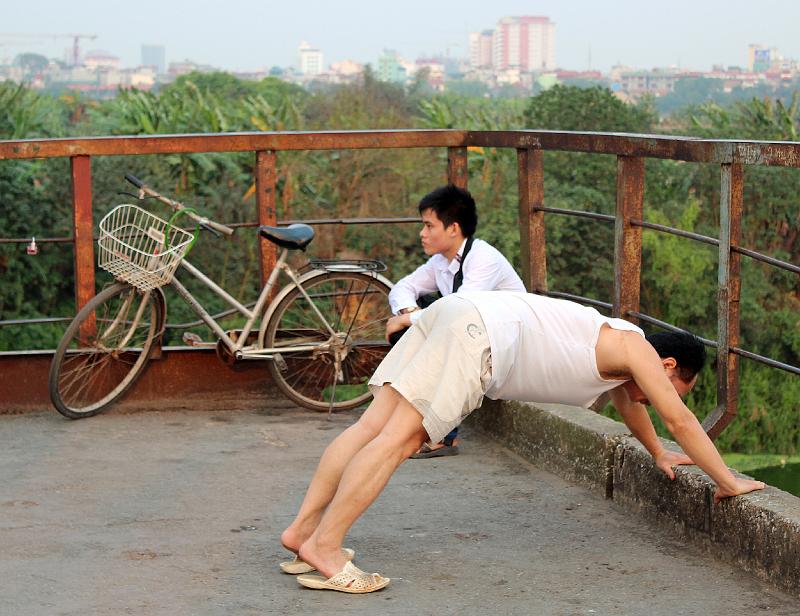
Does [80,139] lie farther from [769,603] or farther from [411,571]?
[769,603]

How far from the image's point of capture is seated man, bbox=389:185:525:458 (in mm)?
5852

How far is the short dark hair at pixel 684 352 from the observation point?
14.5 ft

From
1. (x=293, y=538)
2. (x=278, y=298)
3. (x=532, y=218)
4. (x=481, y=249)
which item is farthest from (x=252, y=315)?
(x=293, y=538)

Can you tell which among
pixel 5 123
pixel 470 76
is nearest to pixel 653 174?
pixel 5 123

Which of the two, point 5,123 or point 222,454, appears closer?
point 222,454

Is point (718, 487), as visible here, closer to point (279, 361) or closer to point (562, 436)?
point (562, 436)

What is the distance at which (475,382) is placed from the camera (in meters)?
4.24

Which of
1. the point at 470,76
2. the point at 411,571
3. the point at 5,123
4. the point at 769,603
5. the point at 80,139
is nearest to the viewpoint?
the point at 769,603

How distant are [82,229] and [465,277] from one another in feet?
7.53

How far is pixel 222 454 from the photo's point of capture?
A: 243 inches

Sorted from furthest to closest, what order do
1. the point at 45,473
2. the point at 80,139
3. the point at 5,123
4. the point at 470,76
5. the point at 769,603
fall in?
the point at 470,76, the point at 5,123, the point at 80,139, the point at 45,473, the point at 769,603

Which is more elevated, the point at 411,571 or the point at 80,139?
the point at 80,139

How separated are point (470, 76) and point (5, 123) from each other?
4614 inches

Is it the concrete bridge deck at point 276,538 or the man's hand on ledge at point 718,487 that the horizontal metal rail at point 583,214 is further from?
the man's hand on ledge at point 718,487
